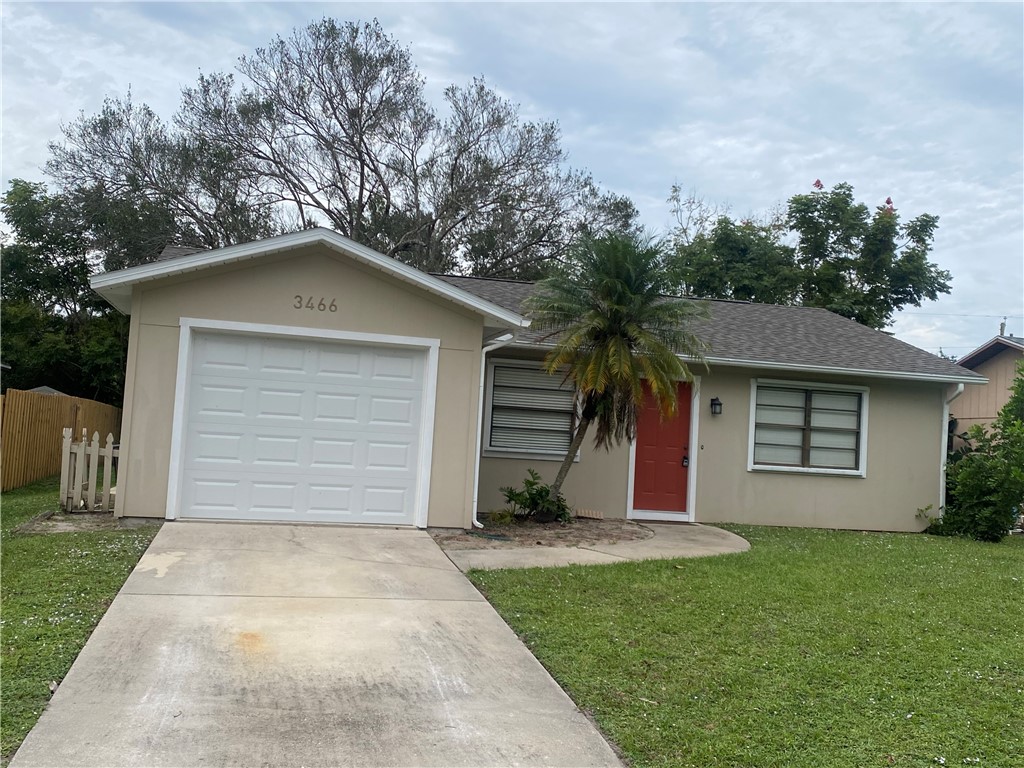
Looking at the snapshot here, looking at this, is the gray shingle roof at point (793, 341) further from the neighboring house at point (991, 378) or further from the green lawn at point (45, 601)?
the neighboring house at point (991, 378)

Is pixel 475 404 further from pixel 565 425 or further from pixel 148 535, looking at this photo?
pixel 148 535

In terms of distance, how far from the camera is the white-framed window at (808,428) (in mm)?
12836

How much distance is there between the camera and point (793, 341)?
13.7m

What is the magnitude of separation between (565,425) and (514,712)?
7864mm

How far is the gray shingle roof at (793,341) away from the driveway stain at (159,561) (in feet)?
18.3

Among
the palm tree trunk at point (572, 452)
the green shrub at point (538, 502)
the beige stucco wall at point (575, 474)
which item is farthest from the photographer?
the beige stucco wall at point (575, 474)

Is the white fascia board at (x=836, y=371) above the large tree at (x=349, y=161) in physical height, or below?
below

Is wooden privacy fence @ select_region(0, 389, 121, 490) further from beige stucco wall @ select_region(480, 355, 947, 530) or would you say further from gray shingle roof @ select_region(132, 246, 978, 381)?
beige stucco wall @ select_region(480, 355, 947, 530)

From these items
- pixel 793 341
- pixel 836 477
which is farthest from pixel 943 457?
pixel 793 341

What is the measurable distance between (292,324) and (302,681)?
5.47 metres

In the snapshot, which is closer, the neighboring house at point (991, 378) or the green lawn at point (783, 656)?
the green lawn at point (783, 656)

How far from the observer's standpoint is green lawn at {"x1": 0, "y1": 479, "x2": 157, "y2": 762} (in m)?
4.30

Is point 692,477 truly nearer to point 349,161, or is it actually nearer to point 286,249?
point 286,249

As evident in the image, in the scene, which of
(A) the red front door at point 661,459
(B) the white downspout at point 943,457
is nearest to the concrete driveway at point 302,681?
(A) the red front door at point 661,459
